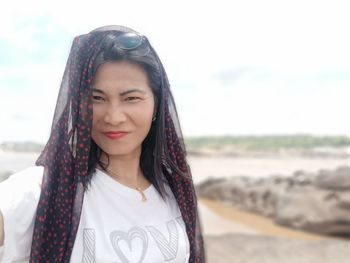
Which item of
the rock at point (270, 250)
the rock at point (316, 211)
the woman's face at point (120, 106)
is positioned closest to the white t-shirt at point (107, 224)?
the woman's face at point (120, 106)

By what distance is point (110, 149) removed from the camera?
4.99ft

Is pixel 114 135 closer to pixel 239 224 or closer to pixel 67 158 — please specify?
pixel 67 158

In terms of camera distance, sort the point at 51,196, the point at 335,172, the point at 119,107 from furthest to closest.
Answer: the point at 335,172
the point at 119,107
the point at 51,196

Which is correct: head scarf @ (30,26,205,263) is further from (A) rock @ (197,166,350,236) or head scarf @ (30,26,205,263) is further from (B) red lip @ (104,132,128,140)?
(A) rock @ (197,166,350,236)

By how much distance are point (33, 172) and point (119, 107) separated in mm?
301

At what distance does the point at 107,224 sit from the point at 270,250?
4.39 m

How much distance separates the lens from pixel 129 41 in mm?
1499

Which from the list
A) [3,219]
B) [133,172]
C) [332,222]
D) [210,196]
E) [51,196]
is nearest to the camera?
[3,219]

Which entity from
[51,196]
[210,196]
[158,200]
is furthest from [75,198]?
[210,196]

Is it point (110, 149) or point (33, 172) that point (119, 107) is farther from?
point (33, 172)

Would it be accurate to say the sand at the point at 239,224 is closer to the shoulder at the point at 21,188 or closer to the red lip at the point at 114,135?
the red lip at the point at 114,135

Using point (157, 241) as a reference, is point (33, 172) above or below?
above

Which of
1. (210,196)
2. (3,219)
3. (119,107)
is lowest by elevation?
(210,196)

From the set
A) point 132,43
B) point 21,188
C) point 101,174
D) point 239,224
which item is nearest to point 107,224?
point 101,174
